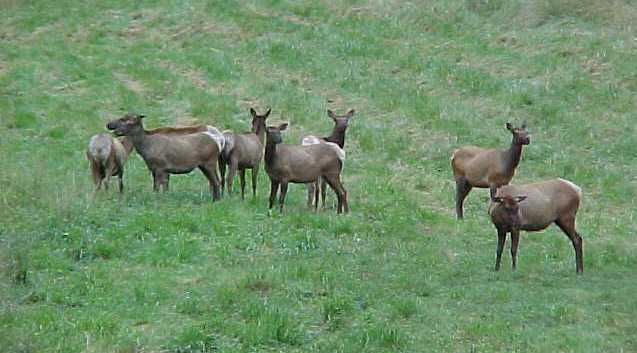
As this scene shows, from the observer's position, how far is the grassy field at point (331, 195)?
Result: 35.1ft

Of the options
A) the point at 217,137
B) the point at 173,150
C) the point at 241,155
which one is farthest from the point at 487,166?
the point at 173,150

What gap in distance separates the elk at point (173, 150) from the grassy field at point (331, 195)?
1.60 ft

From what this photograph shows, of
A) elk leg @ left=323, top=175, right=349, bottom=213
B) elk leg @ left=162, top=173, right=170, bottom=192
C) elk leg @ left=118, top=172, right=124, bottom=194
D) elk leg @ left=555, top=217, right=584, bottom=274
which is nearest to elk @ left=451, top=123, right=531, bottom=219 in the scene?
elk leg @ left=323, top=175, right=349, bottom=213

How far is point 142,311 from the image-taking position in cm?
1085

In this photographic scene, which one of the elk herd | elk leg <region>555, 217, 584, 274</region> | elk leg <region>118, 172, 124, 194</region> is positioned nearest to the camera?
elk leg <region>555, 217, 584, 274</region>

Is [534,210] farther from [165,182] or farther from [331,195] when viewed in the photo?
[165,182]

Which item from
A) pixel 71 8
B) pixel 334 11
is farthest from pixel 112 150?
pixel 71 8

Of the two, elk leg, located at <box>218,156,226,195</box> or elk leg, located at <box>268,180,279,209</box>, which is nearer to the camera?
elk leg, located at <box>268,180,279,209</box>

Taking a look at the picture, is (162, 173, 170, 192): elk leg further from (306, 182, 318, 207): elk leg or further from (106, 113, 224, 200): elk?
(306, 182, 318, 207): elk leg

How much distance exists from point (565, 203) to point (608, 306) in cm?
226

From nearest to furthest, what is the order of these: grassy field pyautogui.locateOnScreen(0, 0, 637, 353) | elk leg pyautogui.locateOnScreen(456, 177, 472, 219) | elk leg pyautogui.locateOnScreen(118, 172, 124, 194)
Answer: grassy field pyautogui.locateOnScreen(0, 0, 637, 353)
elk leg pyautogui.locateOnScreen(118, 172, 124, 194)
elk leg pyautogui.locateOnScreen(456, 177, 472, 219)

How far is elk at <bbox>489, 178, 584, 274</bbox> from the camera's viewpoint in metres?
13.1

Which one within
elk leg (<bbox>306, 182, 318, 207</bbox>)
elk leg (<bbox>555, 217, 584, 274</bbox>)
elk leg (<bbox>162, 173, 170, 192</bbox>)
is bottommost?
elk leg (<bbox>306, 182, 318, 207</bbox>)

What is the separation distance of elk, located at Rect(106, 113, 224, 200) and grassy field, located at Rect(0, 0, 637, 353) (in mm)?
487
